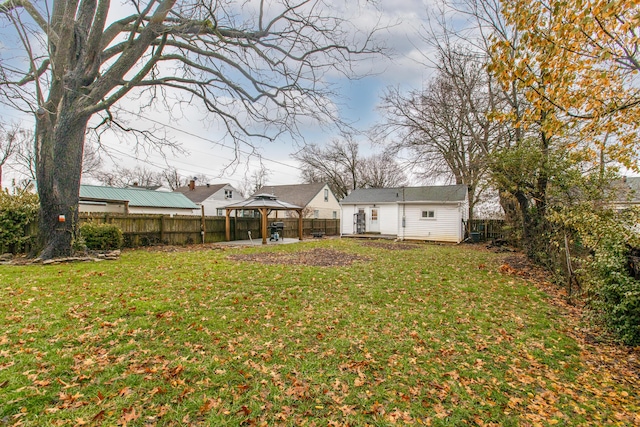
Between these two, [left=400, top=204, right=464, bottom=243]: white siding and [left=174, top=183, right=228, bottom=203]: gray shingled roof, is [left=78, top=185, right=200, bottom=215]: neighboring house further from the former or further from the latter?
[left=400, top=204, right=464, bottom=243]: white siding

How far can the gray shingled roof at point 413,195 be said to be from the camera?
18.4 metres

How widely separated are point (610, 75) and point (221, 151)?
9.26m

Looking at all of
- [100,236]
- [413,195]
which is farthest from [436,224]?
[100,236]

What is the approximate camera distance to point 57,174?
823cm

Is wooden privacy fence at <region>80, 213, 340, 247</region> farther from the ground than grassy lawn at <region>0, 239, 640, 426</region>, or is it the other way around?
wooden privacy fence at <region>80, 213, 340, 247</region>

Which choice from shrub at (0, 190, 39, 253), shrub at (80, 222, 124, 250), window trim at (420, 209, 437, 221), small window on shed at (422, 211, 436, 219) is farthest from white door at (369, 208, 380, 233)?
shrub at (0, 190, 39, 253)

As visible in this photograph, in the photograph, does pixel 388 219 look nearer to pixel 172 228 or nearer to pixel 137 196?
pixel 172 228

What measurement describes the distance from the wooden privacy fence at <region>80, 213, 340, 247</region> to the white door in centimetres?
779

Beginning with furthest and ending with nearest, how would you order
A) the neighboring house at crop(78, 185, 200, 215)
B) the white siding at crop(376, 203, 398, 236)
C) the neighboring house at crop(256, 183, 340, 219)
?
the neighboring house at crop(256, 183, 340, 219) < the white siding at crop(376, 203, 398, 236) < the neighboring house at crop(78, 185, 200, 215)

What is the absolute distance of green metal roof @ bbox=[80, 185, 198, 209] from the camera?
19.3m

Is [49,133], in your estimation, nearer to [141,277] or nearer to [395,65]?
[141,277]

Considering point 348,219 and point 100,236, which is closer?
point 100,236

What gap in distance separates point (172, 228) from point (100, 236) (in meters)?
4.49

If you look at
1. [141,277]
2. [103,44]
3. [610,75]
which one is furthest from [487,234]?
[103,44]
